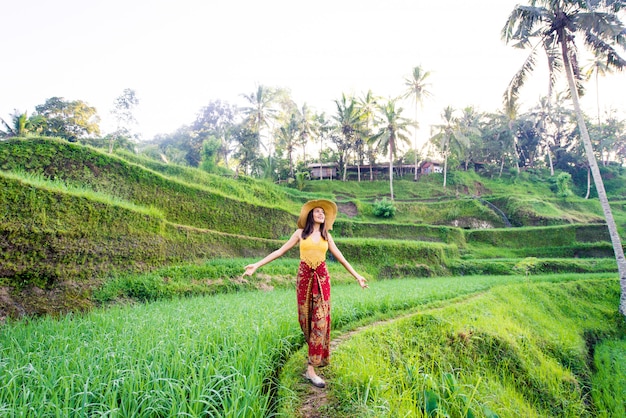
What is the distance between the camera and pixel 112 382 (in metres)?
2.34

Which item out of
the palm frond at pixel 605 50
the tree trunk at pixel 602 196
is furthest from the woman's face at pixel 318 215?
the palm frond at pixel 605 50

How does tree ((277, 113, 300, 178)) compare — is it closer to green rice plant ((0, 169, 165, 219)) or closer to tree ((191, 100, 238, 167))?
tree ((191, 100, 238, 167))

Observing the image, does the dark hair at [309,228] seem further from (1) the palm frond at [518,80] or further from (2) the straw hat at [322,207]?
(1) the palm frond at [518,80]

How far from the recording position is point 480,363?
200 inches

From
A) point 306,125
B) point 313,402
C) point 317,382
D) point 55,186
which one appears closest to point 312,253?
point 317,382

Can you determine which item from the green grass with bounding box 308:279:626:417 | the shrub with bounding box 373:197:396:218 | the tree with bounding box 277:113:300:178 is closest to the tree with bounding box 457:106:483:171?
the shrub with bounding box 373:197:396:218

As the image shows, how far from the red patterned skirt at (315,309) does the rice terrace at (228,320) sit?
311 mm

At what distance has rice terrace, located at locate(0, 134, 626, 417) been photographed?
2.57 m

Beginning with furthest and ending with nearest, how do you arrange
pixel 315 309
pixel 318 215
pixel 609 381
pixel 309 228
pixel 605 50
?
pixel 605 50, pixel 609 381, pixel 309 228, pixel 318 215, pixel 315 309

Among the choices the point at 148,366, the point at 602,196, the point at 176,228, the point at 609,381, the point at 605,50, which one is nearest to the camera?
the point at 148,366

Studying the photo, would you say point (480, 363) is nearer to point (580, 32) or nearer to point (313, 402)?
point (313, 402)

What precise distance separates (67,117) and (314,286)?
101ft

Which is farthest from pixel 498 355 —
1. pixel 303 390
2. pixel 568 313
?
pixel 568 313

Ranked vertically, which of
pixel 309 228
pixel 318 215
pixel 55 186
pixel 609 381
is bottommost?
pixel 609 381
